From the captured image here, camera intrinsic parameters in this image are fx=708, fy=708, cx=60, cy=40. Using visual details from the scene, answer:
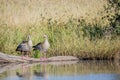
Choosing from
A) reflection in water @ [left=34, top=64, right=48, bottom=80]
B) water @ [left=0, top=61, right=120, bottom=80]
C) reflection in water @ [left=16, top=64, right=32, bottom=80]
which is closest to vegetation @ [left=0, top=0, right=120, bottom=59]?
water @ [left=0, top=61, right=120, bottom=80]

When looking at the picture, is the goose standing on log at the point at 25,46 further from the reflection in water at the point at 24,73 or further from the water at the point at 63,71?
the reflection in water at the point at 24,73

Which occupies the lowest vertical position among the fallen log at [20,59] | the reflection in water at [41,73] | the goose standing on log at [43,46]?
the reflection in water at [41,73]

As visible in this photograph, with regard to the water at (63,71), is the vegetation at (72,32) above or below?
above

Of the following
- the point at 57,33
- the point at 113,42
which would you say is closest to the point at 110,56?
the point at 113,42

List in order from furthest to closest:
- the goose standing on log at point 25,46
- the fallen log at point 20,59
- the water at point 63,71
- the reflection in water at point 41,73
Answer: the goose standing on log at point 25,46 → the fallen log at point 20,59 → the reflection in water at point 41,73 → the water at point 63,71

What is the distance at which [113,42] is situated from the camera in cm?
2603

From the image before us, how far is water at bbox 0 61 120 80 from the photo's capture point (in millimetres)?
20547

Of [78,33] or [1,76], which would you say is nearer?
[1,76]

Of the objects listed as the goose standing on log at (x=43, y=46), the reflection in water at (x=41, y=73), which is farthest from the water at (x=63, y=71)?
the goose standing on log at (x=43, y=46)

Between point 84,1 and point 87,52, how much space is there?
18.4 meters

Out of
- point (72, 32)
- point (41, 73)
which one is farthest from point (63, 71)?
point (72, 32)

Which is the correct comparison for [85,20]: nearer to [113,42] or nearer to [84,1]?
[113,42]

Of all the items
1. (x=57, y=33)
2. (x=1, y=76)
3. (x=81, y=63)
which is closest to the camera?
(x=1, y=76)

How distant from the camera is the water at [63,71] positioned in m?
20.5
